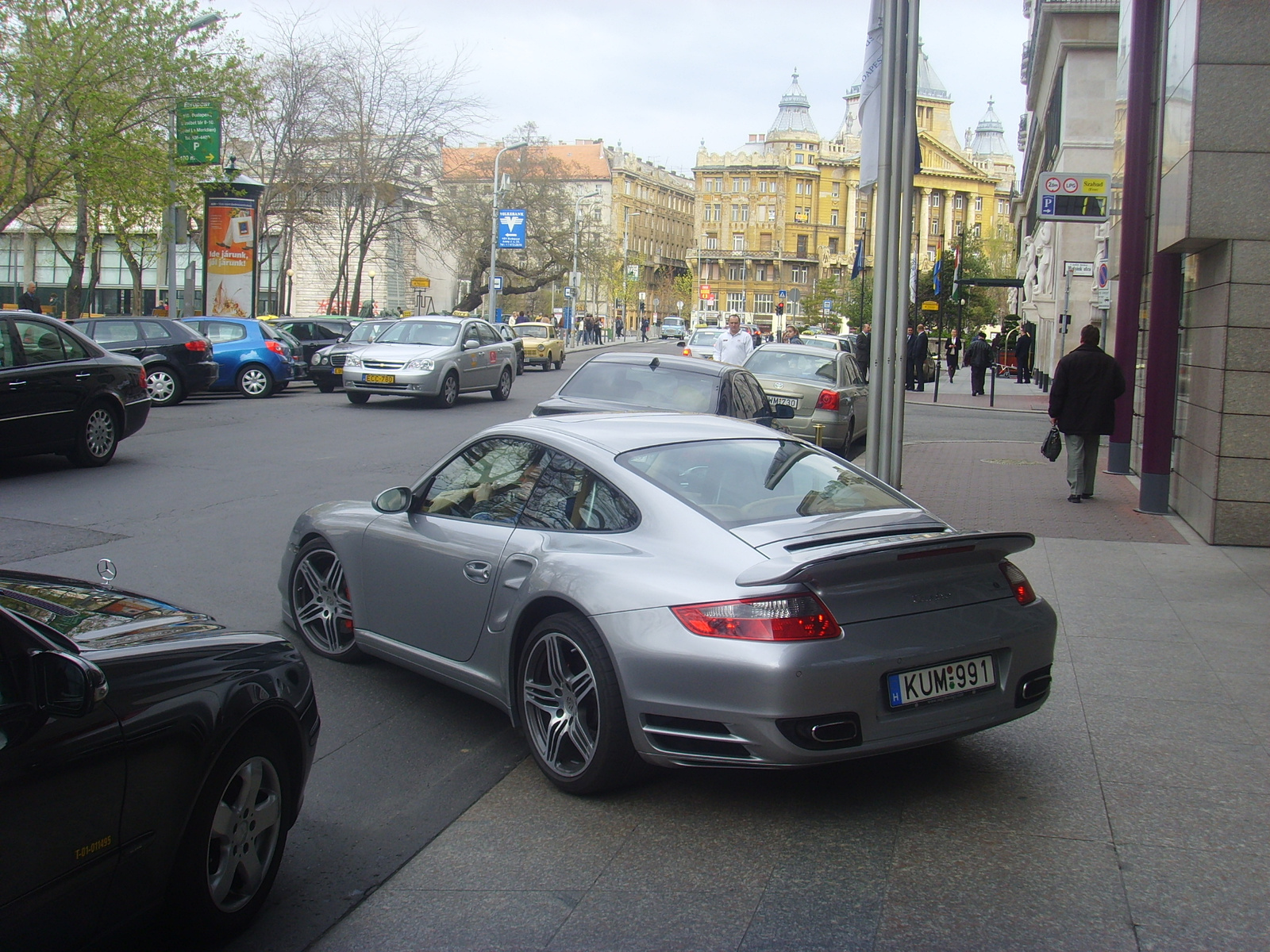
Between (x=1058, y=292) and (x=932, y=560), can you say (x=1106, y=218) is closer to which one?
(x=1058, y=292)

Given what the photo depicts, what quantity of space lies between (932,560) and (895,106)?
24.3ft

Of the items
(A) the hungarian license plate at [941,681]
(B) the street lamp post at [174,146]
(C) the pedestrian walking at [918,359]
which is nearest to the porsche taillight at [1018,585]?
(A) the hungarian license plate at [941,681]

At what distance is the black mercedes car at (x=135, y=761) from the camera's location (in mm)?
2639

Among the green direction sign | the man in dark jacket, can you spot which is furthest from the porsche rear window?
the green direction sign

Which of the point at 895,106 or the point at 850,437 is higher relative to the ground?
the point at 895,106

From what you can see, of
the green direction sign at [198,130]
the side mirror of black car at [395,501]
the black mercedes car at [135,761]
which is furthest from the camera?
the green direction sign at [198,130]

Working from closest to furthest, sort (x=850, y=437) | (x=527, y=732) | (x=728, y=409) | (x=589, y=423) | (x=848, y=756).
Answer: (x=848, y=756), (x=527, y=732), (x=589, y=423), (x=728, y=409), (x=850, y=437)

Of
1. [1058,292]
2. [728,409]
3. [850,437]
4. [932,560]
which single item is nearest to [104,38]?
[850,437]

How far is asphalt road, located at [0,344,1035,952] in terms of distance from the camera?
4.14 metres

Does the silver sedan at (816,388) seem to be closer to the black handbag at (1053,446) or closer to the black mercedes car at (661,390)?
the black handbag at (1053,446)

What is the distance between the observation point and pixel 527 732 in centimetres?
476

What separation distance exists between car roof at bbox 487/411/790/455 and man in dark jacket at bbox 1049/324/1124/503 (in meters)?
8.25

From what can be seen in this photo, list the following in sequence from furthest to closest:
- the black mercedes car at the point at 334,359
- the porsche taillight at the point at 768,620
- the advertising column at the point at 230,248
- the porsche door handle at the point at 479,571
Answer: the advertising column at the point at 230,248 → the black mercedes car at the point at 334,359 → the porsche door handle at the point at 479,571 → the porsche taillight at the point at 768,620

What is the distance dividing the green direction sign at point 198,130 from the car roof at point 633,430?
27.8 m
